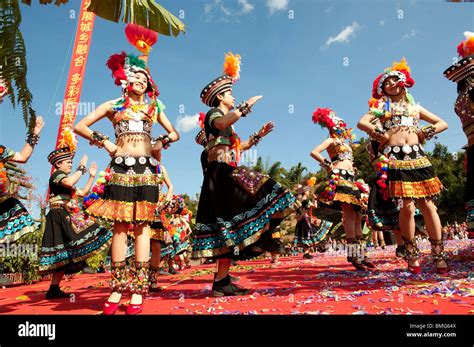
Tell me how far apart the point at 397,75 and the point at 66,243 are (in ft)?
18.6

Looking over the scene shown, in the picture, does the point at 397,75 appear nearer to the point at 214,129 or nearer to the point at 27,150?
the point at 214,129

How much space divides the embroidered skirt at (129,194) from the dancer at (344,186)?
3682mm

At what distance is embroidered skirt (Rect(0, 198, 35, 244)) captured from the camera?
484 centimetres

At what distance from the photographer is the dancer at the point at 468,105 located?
421 centimetres

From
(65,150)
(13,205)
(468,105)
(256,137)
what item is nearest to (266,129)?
(256,137)

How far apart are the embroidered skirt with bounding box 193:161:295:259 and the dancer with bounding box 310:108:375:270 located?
8.46 ft

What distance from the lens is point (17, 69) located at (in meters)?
3.42

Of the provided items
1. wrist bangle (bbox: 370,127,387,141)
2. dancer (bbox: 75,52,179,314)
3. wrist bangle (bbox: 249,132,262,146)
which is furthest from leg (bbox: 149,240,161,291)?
wrist bangle (bbox: 370,127,387,141)

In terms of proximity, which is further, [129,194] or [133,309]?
[129,194]

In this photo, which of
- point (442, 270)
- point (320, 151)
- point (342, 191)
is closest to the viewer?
point (442, 270)

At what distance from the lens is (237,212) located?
3891 millimetres

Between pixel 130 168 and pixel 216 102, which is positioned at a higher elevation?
pixel 216 102

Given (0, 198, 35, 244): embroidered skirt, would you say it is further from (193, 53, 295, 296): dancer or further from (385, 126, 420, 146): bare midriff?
(385, 126, 420, 146): bare midriff

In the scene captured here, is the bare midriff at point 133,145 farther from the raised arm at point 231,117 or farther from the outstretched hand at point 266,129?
the outstretched hand at point 266,129
